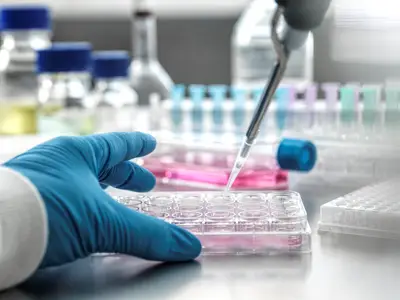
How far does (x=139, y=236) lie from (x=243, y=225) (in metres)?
0.14

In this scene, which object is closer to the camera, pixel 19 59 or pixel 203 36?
pixel 19 59

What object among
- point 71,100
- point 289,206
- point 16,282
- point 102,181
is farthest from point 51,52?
point 16,282

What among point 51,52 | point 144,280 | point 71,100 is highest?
point 51,52

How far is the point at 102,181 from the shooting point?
0.94 meters

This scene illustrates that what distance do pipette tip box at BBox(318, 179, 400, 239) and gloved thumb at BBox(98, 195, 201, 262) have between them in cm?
24

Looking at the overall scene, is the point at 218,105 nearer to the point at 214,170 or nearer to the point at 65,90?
the point at 65,90

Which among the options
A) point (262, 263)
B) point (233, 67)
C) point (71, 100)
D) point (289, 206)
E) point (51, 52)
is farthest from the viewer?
point (233, 67)

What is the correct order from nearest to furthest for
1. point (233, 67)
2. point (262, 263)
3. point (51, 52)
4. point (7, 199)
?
point (7, 199) → point (262, 263) → point (51, 52) → point (233, 67)

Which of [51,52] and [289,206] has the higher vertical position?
[51,52]

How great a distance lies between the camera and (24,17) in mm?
1756

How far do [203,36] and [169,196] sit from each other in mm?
1640

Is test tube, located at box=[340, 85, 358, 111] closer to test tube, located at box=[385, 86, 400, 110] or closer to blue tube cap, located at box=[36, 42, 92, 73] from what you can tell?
test tube, located at box=[385, 86, 400, 110]

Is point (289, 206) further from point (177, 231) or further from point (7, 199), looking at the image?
point (7, 199)

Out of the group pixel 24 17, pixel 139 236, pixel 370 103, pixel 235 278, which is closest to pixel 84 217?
pixel 139 236
